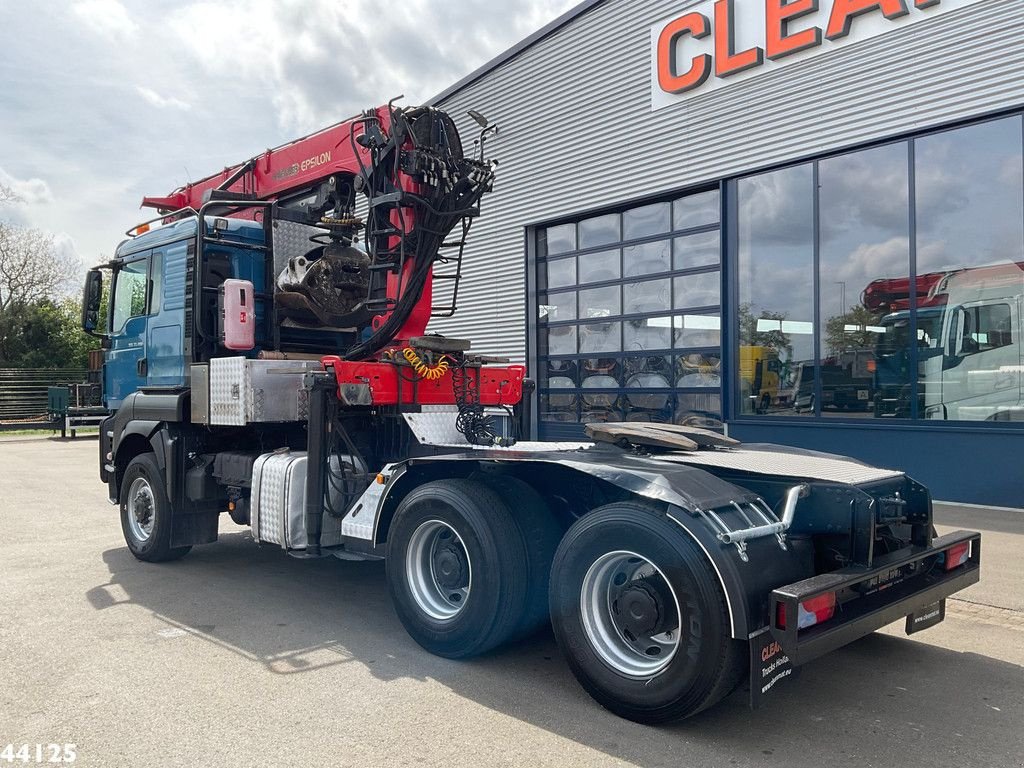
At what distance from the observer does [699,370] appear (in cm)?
1228

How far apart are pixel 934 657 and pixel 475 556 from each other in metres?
2.78

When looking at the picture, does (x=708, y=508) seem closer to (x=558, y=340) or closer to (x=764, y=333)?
(x=764, y=333)

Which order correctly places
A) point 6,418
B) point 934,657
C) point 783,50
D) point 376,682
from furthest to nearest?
point 6,418
point 783,50
point 934,657
point 376,682

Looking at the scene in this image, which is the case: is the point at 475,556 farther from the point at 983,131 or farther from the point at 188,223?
the point at 983,131

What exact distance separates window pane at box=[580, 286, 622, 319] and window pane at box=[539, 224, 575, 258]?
977mm

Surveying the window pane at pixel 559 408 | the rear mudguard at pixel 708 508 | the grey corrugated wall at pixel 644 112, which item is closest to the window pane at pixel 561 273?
the grey corrugated wall at pixel 644 112

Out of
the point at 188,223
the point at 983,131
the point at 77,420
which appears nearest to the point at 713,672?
the point at 188,223

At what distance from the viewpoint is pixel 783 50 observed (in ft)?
36.2

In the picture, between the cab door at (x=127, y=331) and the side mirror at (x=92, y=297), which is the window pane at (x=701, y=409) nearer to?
the cab door at (x=127, y=331)

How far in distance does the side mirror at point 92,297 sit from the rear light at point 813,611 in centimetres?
734

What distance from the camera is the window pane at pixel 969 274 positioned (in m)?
9.32

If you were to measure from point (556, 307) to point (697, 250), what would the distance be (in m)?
3.13

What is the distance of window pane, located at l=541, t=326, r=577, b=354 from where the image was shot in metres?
14.4

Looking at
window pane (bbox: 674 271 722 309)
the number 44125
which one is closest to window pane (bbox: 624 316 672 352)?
window pane (bbox: 674 271 722 309)
